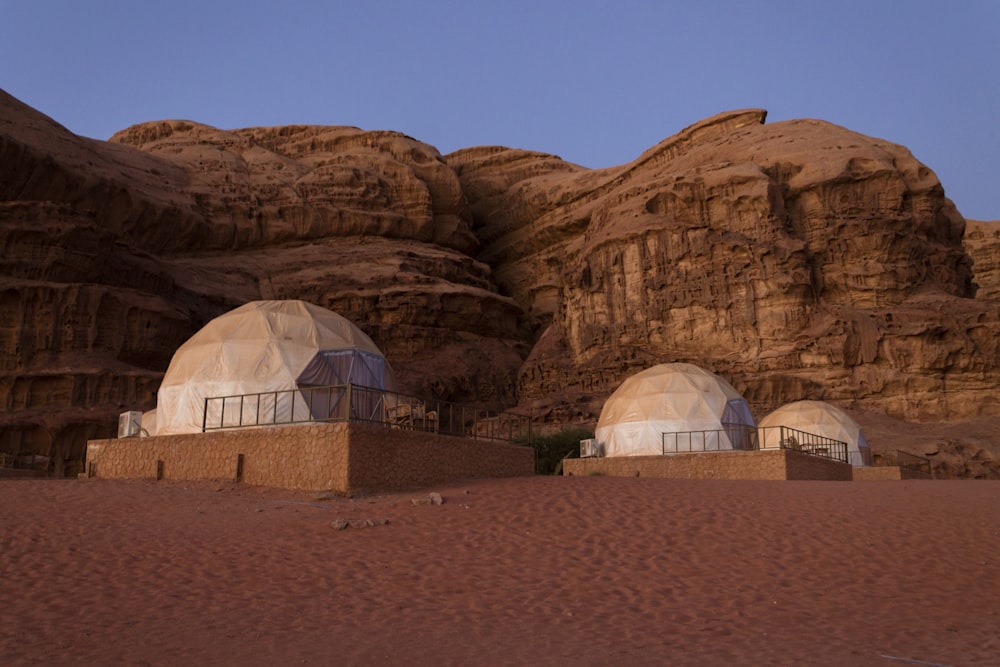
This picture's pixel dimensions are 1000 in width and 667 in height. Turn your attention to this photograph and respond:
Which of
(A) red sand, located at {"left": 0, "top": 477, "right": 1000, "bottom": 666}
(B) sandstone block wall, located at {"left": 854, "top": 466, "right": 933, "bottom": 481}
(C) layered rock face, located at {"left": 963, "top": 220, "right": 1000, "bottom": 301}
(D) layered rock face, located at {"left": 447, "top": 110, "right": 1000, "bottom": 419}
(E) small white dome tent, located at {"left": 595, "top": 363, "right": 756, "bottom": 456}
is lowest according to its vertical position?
(A) red sand, located at {"left": 0, "top": 477, "right": 1000, "bottom": 666}

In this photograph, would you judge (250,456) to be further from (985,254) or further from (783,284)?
(985,254)

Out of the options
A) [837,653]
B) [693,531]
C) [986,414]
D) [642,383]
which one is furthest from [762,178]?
[837,653]

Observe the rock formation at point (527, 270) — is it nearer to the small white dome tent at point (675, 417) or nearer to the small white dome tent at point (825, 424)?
the small white dome tent at point (825, 424)

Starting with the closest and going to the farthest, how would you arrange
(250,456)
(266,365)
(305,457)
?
(305,457), (250,456), (266,365)

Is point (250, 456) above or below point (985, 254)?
below

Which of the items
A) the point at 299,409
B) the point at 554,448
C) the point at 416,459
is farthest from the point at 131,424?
the point at 554,448

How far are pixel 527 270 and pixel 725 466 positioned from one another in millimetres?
59870

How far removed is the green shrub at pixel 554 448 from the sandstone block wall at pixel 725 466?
1276 cm

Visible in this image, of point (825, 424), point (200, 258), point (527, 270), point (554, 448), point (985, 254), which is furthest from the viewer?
point (985, 254)

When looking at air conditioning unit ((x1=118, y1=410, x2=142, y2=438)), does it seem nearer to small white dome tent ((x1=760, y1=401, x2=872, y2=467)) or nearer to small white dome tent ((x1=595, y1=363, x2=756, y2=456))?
small white dome tent ((x1=595, y1=363, x2=756, y2=456))

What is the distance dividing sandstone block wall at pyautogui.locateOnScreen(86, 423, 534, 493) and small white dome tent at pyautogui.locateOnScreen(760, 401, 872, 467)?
22997 millimetres

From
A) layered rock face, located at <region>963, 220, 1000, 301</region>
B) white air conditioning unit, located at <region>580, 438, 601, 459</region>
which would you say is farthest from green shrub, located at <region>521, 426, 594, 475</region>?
layered rock face, located at <region>963, 220, 1000, 301</region>

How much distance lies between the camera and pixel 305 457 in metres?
16.8

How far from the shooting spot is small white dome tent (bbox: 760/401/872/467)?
38375 millimetres
